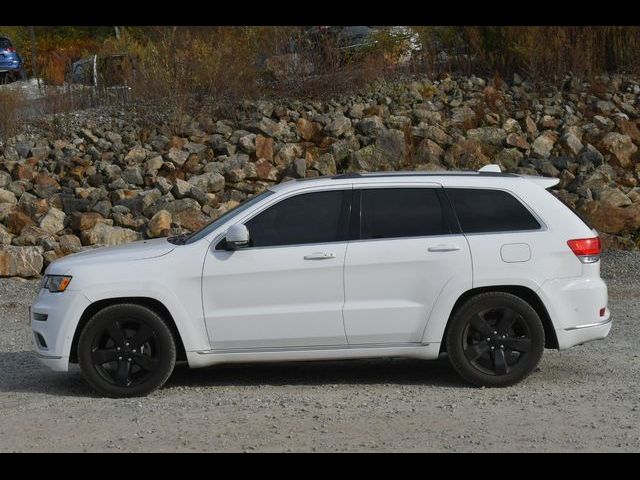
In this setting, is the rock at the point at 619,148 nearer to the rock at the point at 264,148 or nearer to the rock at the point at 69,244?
the rock at the point at 264,148

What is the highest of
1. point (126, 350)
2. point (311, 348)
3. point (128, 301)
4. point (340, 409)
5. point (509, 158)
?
point (128, 301)

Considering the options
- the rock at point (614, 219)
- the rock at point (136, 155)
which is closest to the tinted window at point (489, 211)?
the rock at point (614, 219)

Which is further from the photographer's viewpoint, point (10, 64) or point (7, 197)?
point (10, 64)

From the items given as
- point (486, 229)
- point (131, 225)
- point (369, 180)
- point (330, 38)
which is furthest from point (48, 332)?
point (330, 38)

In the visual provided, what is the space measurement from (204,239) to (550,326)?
110 inches

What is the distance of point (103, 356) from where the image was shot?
336 inches

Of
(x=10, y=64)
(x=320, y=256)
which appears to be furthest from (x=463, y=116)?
(x=10, y=64)

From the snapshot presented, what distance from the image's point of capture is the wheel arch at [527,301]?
28.2 feet

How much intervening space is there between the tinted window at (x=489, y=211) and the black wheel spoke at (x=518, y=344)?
0.86 metres

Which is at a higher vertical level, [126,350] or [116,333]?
[116,333]

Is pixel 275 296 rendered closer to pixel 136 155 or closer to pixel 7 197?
pixel 7 197

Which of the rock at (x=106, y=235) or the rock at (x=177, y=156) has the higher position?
the rock at (x=177, y=156)

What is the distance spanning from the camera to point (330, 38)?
23.7m

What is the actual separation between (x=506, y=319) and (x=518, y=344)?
22 centimetres
